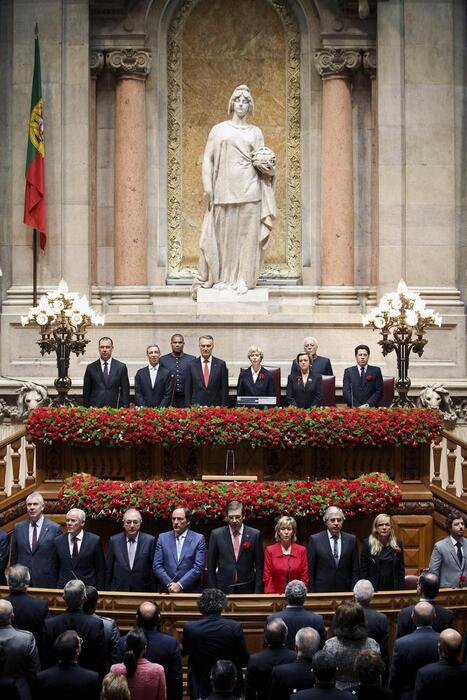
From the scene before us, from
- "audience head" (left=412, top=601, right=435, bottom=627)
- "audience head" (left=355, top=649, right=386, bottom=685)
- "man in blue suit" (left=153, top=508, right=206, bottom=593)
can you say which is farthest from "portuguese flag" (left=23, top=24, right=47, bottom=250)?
"audience head" (left=355, top=649, right=386, bottom=685)

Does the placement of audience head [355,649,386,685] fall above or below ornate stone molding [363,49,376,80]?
below

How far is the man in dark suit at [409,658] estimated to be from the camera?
10.5 m

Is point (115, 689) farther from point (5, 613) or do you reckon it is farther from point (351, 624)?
point (351, 624)

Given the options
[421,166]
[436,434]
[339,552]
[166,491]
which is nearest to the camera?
[339,552]

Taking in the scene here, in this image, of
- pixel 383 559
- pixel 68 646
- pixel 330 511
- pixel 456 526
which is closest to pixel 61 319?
pixel 330 511

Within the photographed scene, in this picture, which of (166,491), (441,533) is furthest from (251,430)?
(441,533)

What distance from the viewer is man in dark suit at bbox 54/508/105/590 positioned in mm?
13281

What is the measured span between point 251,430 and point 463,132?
750cm

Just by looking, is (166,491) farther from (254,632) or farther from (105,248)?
(105,248)

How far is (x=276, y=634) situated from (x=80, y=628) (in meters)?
1.48

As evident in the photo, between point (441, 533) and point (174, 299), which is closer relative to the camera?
point (441, 533)

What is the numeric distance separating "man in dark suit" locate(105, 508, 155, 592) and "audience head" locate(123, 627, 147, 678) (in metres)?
3.14

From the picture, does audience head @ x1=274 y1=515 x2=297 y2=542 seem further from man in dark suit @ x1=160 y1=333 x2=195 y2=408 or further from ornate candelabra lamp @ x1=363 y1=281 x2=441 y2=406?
man in dark suit @ x1=160 y1=333 x2=195 y2=408

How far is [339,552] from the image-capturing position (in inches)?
525
